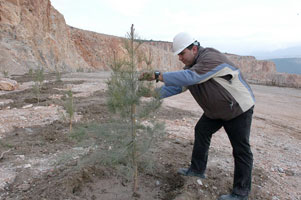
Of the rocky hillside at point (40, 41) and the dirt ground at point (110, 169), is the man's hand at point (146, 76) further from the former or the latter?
the rocky hillside at point (40, 41)

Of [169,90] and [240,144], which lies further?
[169,90]

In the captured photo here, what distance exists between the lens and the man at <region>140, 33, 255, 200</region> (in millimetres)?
2377

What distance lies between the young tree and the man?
0.57 feet

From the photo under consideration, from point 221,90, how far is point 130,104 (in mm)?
969

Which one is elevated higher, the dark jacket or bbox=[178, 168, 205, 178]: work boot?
the dark jacket

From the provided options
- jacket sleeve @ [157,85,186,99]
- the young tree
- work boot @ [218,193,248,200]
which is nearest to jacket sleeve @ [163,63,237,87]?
the young tree

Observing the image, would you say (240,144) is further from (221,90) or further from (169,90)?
(169,90)

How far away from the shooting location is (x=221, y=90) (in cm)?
249

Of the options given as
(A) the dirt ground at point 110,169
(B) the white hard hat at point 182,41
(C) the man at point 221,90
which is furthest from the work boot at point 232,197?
(B) the white hard hat at point 182,41

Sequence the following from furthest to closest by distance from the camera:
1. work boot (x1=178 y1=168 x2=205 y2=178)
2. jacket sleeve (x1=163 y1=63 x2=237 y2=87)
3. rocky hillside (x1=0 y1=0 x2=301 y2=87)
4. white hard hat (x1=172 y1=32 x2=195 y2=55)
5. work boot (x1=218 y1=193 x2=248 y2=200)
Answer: rocky hillside (x1=0 y1=0 x2=301 y2=87), work boot (x1=178 y1=168 x2=205 y2=178), work boot (x1=218 y1=193 x2=248 y2=200), white hard hat (x1=172 y1=32 x2=195 y2=55), jacket sleeve (x1=163 y1=63 x2=237 y2=87)

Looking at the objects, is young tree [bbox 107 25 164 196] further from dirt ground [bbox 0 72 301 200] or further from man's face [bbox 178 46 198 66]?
dirt ground [bbox 0 72 301 200]

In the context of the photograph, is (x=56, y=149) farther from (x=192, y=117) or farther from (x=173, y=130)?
(x=192, y=117)

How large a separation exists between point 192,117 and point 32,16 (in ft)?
82.4

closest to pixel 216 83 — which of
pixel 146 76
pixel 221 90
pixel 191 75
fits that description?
pixel 221 90
